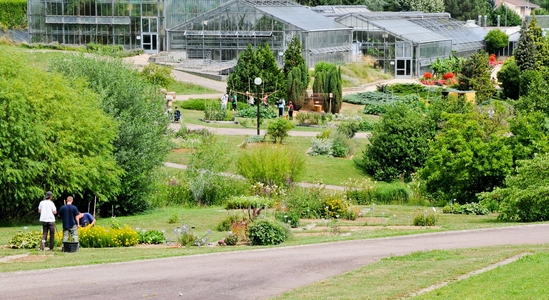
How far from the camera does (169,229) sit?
79.3ft

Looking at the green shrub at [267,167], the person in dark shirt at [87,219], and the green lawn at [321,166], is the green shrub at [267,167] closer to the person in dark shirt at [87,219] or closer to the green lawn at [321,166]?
the green lawn at [321,166]

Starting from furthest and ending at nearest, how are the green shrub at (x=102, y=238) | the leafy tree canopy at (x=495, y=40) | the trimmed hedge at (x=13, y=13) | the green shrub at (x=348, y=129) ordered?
the leafy tree canopy at (x=495, y=40) → the trimmed hedge at (x=13, y=13) → the green shrub at (x=348, y=129) → the green shrub at (x=102, y=238)

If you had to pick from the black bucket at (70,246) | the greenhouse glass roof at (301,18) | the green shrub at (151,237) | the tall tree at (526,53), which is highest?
the greenhouse glass roof at (301,18)

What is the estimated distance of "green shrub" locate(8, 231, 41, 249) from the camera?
19822 millimetres

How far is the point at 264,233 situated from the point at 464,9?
3621 inches

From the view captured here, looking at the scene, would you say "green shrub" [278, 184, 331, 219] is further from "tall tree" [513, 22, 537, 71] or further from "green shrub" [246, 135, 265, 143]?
"tall tree" [513, 22, 537, 71]

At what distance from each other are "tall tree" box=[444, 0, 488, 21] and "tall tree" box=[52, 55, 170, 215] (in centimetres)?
7999

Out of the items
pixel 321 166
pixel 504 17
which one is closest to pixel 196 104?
pixel 321 166

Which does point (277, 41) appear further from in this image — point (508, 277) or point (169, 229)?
point (508, 277)

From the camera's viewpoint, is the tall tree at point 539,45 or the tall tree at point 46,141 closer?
the tall tree at point 46,141

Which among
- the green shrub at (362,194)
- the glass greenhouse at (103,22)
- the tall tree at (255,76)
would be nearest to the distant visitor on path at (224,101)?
the tall tree at (255,76)

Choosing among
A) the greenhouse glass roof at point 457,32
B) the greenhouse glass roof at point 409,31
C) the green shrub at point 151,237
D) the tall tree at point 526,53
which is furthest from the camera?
the greenhouse glass roof at point 457,32

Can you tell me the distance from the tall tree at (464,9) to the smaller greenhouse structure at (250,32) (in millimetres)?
40024

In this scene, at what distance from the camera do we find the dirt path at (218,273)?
14680mm
